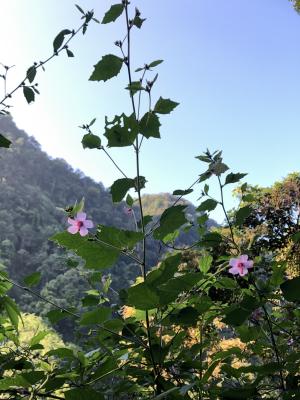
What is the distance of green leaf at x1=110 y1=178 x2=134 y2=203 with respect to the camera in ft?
3.40

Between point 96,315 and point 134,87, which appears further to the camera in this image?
point 134,87

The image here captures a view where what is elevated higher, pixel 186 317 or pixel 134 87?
pixel 134 87

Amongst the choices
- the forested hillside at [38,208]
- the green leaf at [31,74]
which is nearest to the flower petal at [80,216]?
the green leaf at [31,74]

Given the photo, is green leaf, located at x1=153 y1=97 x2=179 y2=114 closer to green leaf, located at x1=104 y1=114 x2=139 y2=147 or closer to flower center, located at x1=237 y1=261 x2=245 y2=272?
green leaf, located at x1=104 y1=114 x2=139 y2=147

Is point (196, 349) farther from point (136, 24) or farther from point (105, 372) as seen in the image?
point (136, 24)

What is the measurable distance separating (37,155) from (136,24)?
86.3 meters

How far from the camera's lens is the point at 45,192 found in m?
75.6

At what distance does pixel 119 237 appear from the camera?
86 cm

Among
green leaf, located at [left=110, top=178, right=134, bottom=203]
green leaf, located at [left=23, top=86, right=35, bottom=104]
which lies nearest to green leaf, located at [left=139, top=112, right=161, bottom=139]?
green leaf, located at [left=110, top=178, right=134, bottom=203]

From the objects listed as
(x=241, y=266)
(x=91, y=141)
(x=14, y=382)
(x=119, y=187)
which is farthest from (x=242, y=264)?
(x=14, y=382)

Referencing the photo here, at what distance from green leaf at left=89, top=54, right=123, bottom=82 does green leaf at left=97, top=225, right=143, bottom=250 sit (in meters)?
0.46

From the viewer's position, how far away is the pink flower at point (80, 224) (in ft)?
3.09

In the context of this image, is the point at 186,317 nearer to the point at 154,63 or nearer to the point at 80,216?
the point at 80,216

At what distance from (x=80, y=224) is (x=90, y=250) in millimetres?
107
